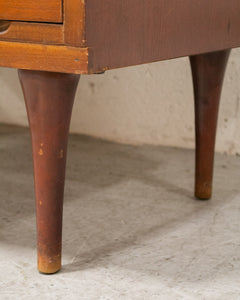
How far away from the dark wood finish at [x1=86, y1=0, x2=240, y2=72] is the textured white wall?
2.63 feet

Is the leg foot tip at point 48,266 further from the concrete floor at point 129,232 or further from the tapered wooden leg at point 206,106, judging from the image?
the tapered wooden leg at point 206,106

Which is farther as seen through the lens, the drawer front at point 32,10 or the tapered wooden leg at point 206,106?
Result: the tapered wooden leg at point 206,106

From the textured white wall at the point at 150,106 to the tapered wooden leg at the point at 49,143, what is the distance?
116 centimetres

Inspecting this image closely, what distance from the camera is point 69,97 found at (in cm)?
98

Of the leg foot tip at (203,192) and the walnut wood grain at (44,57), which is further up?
the walnut wood grain at (44,57)

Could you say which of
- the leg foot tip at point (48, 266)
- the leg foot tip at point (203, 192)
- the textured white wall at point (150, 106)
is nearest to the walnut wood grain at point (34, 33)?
the leg foot tip at point (48, 266)

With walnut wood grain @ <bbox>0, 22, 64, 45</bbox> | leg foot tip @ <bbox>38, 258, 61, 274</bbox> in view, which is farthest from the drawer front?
leg foot tip @ <bbox>38, 258, 61, 274</bbox>

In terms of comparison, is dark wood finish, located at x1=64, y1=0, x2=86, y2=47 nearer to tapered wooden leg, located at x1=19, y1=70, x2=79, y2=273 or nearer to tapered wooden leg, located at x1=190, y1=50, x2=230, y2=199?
tapered wooden leg, located at x1=19, y1=70, x2=79, y2=273

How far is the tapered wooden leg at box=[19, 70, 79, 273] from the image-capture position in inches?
37.6

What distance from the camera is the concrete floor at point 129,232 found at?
1.03 metres

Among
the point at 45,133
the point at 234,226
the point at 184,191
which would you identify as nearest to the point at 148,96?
the point at 184,191

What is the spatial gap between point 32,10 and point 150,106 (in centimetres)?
134

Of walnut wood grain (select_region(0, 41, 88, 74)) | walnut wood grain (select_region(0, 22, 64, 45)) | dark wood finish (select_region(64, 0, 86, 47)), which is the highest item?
dark wood finish (select_region(64, 0, 86, 47))

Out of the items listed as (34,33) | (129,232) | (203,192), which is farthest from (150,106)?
(34,33)
